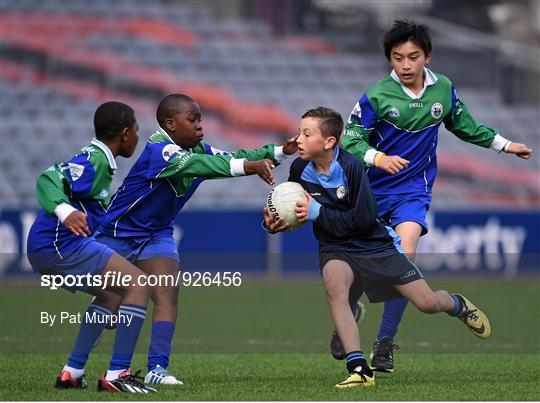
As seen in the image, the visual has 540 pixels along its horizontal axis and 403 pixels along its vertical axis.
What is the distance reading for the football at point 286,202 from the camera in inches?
250

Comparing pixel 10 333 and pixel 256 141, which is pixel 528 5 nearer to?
pixel 256 141

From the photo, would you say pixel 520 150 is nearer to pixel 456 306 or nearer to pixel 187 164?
pixel 456 306

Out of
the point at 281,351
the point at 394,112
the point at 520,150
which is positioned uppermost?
the point at 394,112

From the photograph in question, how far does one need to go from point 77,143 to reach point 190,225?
387 cm

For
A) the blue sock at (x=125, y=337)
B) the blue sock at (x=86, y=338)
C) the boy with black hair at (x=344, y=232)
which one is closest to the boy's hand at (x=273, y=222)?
the boy with black hair at (x=344, y=232)

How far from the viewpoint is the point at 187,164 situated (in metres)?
6.48

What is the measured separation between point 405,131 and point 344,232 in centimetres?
120

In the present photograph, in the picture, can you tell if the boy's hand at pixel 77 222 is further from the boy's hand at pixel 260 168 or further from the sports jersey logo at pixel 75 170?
the boy's hand at pixel 260 168

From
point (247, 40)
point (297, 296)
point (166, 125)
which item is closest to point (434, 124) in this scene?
point (166, 125)

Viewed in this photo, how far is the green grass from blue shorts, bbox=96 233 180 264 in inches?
30.3

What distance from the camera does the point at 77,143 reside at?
20.1 meters

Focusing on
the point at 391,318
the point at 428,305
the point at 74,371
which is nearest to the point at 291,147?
the point at 428,305

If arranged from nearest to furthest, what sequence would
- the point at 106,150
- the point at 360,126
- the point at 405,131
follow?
the point at 106,150 → the point at 360,126 → the point at 405,131

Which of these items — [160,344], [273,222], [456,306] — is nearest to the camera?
[273,222]
